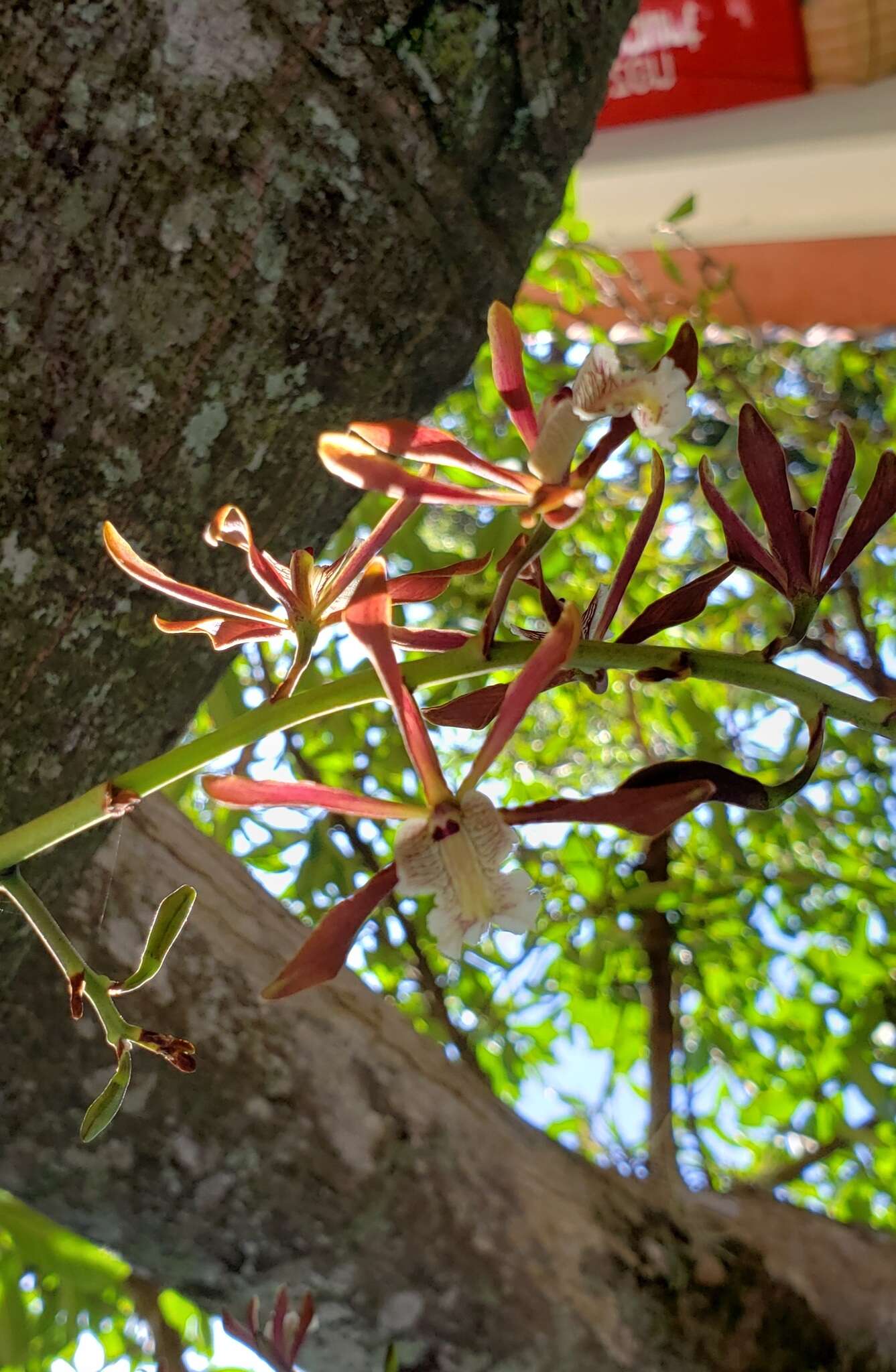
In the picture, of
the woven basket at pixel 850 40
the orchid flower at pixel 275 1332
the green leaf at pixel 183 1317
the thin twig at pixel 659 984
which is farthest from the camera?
the woven basket at pixel 850 40

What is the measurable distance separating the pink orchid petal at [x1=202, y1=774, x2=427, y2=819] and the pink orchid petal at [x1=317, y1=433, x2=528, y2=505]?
75mm

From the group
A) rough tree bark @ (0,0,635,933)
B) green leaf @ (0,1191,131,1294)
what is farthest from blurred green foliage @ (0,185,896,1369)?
rough tree bark @ (0,0,635,933)

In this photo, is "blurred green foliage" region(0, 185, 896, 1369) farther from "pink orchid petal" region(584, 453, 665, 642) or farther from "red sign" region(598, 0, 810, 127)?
"red sign" region(598, 0, 810, 127)

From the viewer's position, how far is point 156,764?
10.1 inches

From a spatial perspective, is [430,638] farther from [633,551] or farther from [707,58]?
[707,58]

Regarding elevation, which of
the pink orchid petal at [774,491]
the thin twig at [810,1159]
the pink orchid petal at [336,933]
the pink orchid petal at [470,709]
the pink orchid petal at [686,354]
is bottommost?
the pink orchid petal at [336,933]

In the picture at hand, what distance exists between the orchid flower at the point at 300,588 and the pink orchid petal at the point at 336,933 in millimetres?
71

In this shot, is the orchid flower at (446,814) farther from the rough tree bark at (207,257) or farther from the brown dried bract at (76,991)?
the rough tree bark at (207,257)

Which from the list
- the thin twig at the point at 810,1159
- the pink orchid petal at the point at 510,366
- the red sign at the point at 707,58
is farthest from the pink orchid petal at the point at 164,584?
the red sign at the point at 707,58

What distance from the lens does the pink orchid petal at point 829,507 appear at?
1.01ft

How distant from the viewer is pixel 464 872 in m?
0.26

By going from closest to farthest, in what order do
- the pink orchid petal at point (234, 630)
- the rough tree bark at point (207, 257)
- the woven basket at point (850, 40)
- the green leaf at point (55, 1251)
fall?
1. the pink orchid petal at point (234, 630)
2. the rough tree bark at point (207, 257)
3. the green leaf at point (55, 1251)
4. the woven basket at point (850, 40)

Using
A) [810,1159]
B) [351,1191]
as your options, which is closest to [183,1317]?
[351,1191]

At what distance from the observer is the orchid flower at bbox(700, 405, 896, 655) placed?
306 mm
